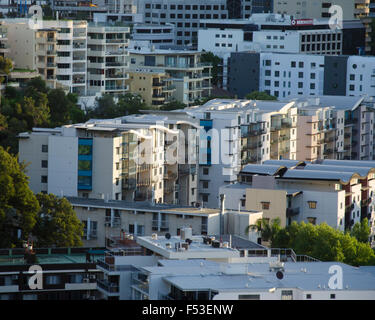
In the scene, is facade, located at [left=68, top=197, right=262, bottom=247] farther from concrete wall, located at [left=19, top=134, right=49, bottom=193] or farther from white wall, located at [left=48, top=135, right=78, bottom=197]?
concrete wall, located at [left=19, top=134, right=49, bottom=193]

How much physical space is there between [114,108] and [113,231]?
19630 mm

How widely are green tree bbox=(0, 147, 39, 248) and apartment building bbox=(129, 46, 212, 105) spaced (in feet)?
99.5

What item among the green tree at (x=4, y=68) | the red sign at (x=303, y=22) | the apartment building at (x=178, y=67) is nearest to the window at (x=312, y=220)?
the green tree at (x=4, y=68)

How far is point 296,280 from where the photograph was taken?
24297 mm

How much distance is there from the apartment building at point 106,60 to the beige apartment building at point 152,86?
1.30 feet

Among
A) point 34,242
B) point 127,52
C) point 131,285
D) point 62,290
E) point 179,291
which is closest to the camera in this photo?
point 179,291

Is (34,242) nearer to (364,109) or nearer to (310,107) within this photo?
(310,107)

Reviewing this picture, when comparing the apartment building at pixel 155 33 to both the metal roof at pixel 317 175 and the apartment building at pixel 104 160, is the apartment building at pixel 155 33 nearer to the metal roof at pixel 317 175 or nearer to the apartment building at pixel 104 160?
the apartment building at pixel 104 160

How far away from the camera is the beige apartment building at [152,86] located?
60906mm

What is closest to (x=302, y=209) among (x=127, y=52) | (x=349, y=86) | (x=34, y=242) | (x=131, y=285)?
(x=34, y=242)

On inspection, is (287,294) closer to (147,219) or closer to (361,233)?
(147,219)

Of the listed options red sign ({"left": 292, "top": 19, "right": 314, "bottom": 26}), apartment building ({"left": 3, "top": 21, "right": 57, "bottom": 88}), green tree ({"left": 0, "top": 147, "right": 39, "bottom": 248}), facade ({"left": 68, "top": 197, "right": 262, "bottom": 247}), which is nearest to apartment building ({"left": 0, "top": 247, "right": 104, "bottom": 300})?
green tree ({"left": 0, "top": 147, "right": 39, "bottom": 248})

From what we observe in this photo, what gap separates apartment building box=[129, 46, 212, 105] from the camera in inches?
2491

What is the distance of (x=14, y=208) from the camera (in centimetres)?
3228
